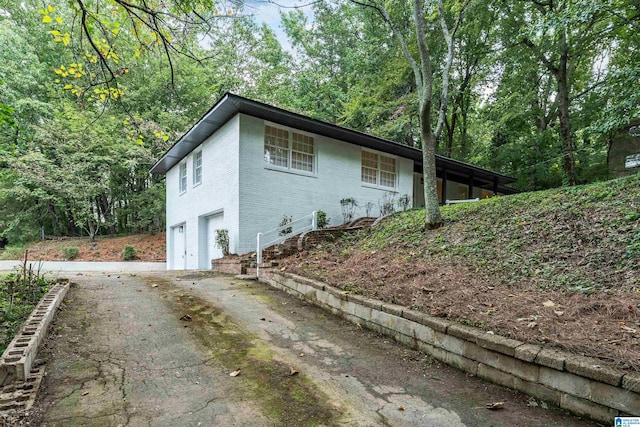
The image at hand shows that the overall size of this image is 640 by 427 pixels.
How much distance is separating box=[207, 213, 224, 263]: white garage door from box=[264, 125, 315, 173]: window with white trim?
2.71 metres

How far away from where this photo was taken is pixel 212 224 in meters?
11.6

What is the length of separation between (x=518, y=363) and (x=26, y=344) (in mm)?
4459

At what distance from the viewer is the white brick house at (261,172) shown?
963 cm

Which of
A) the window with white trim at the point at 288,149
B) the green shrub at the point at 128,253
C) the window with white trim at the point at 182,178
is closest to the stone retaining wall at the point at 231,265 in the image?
the window with white trim at the point at 288,149

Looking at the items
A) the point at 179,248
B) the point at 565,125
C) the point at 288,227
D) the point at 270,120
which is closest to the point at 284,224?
the point at 288,227

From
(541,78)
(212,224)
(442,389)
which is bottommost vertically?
(442,389)

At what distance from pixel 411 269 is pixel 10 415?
4.70 meters

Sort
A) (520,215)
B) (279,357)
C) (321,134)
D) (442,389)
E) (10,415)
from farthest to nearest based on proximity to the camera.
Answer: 1. (321,134)
2. (520,215)
3. (279,357)
4. (442,389)
5. (10,415)

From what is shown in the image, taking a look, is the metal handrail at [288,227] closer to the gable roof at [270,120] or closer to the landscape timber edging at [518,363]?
the gable roof at [270,120]

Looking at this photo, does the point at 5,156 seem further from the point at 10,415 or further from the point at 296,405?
the point at 296,405

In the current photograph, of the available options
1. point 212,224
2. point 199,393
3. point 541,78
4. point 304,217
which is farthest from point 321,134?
point 541,78

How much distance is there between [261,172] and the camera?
9938 millimetres

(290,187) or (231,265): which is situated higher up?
(290,187)

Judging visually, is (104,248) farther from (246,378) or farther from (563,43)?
(563,43)
